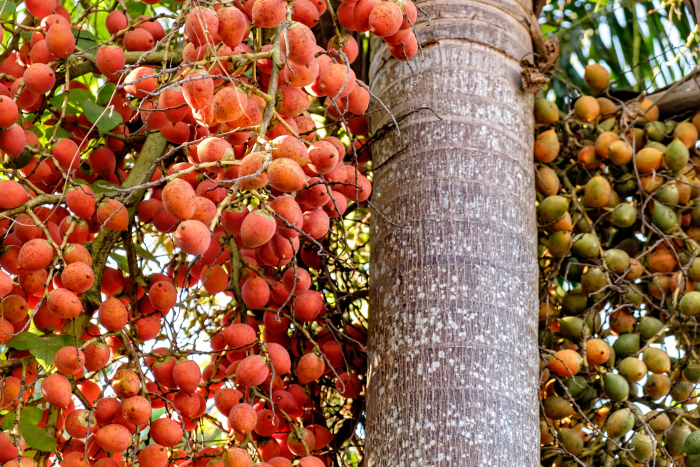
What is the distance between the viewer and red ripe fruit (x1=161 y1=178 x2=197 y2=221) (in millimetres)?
1146

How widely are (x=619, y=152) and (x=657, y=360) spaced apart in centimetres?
60

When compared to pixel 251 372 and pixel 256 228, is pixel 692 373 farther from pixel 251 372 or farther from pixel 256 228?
pixel 256 228

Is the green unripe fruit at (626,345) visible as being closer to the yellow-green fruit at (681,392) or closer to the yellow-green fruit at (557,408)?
the yellow-green fruit at (681,392)

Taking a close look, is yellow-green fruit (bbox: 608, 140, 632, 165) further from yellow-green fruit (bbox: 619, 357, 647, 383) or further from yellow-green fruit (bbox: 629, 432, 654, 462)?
yellow-green fruit (bbox: 629, 432, 654, 462)

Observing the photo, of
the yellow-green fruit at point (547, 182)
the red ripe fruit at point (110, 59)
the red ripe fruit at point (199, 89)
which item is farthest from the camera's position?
the yellow-green fruit at point (547, 182)

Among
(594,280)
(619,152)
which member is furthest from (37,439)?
(619,152)

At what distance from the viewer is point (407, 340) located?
4.90 feet

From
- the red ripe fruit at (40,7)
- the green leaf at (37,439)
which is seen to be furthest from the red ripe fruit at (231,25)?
the green leaf at (37,439)

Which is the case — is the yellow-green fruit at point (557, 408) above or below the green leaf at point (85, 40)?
below

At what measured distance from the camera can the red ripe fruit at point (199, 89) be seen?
4.19ft

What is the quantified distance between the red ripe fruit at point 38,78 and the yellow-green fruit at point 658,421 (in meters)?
1.58

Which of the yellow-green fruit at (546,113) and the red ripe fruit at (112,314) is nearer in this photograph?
the red ripe fruit at (112,314)

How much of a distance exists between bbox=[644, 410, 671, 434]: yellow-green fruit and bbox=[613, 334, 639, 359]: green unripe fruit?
0.17m

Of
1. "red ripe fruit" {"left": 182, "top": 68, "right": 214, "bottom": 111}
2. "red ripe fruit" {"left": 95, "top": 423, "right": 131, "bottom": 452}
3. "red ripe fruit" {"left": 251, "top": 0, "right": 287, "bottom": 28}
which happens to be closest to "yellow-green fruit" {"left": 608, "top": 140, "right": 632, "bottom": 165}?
"red ripe fruit" {"left": 251, "top": 0, "right": 287, "bottom": 28}
